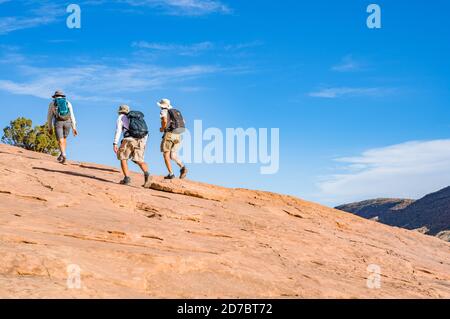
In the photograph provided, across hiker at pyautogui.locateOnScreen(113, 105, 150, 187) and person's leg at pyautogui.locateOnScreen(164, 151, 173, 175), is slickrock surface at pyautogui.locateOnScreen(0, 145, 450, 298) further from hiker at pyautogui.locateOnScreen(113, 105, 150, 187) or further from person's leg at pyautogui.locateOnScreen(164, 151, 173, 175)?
hiker at pyautogui.locateOnScreen(113, 105, 150, 187)

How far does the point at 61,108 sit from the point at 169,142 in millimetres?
4016

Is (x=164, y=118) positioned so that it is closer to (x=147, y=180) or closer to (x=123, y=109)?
(x=123, y=109)

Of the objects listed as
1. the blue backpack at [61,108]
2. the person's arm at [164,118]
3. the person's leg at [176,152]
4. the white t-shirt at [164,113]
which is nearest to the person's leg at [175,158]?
the person's leg at [176,152]

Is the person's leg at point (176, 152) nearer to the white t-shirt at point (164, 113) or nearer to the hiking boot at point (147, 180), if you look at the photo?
the white t-shirt at point (164, 113)

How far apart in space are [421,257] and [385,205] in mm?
105288

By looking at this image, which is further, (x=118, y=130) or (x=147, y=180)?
(x=147, y=180)

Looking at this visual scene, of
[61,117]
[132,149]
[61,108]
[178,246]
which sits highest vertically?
[61,108]

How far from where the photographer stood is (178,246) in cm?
1009

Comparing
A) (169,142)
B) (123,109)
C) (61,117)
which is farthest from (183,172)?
(61,117)

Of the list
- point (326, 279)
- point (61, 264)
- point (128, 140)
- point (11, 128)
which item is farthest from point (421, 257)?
point (11, 128)

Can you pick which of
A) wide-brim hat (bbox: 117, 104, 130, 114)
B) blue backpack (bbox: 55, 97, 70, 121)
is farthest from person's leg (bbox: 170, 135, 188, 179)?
blue backpack (bbox: 55, 97, 70, 121)
